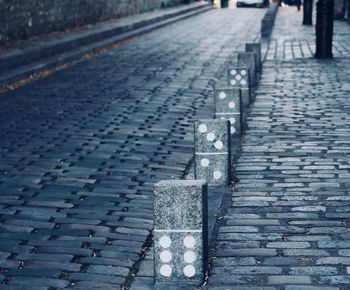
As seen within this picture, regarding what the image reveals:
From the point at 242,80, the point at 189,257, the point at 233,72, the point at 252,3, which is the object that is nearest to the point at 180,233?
the point at 189,257

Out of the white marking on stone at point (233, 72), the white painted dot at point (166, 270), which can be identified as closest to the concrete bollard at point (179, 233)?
the white painted dot at point (166, 270)

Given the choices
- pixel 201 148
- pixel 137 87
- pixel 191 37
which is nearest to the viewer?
pixel 201 148

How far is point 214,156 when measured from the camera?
6.28 m

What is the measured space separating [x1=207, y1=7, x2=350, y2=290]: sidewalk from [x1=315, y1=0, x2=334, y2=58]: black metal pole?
4358 mm

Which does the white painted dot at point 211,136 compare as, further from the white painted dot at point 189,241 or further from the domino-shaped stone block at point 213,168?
the white painted dot at point 189,241

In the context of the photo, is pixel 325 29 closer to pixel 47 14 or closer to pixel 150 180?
pixel 47 14

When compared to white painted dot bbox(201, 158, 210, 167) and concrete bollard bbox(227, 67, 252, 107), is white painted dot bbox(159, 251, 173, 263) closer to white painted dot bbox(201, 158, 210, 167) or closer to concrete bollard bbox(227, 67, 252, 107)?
white painted dot bbox(201, 158, 210, 167)

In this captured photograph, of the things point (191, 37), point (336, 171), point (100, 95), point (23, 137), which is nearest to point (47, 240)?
point (336, 171)

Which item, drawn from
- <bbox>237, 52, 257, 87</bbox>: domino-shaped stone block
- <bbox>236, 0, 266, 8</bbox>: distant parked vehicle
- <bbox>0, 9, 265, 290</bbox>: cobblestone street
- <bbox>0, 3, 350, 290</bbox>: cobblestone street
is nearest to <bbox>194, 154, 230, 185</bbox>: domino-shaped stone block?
<bbox>0, 3, 350, 290</bbox>: cobblestone street

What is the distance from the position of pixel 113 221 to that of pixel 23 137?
137 inches

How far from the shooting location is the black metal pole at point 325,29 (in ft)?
51.8

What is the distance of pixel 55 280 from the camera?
4363 millimetres

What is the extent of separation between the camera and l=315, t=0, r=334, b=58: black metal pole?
15781 millimetres

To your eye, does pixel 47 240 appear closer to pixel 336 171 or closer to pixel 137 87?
pixel 336 171
